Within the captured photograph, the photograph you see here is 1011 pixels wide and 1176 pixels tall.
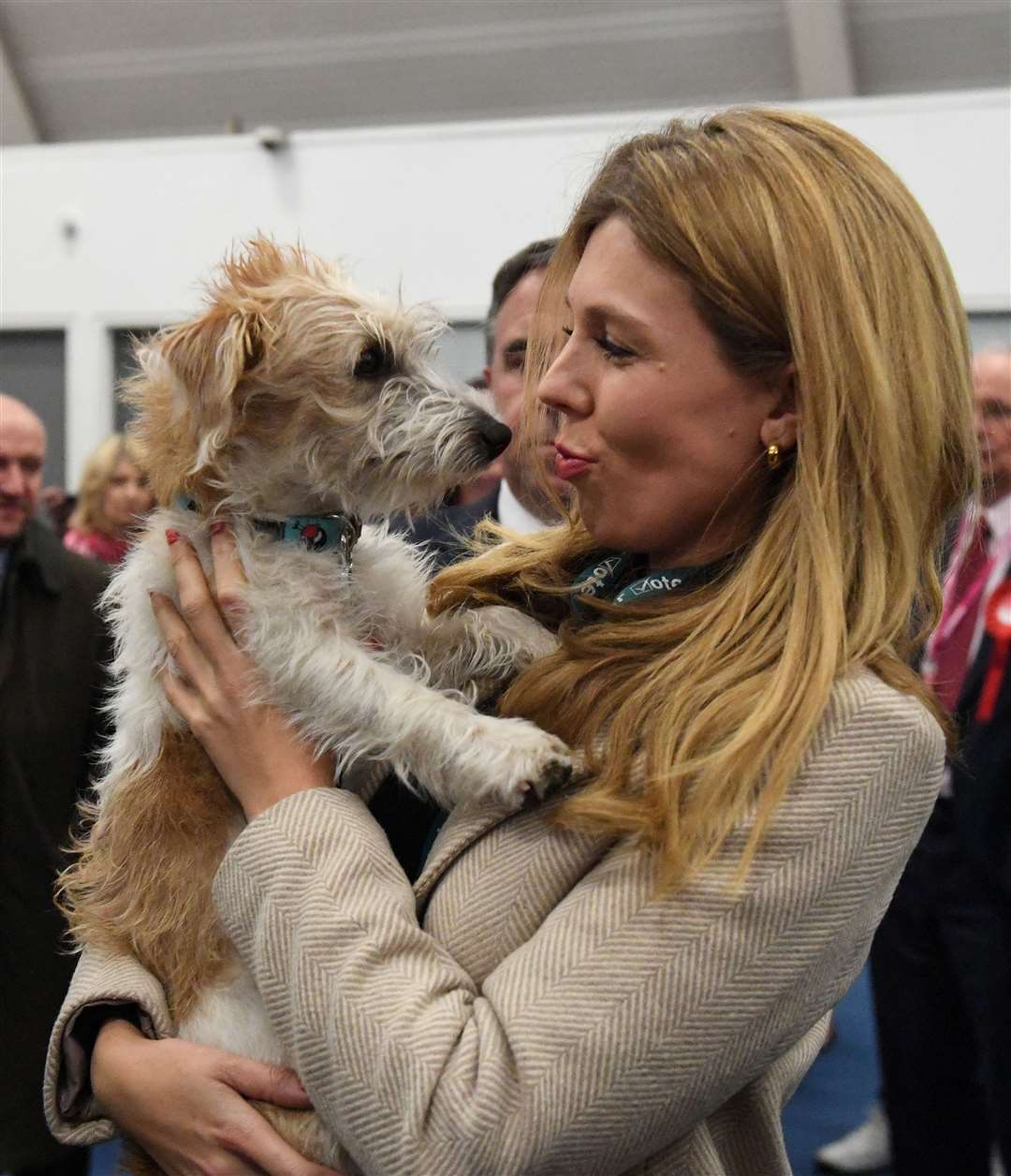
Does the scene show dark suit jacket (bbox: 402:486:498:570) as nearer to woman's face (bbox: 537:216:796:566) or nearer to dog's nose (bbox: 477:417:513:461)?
dog's nose (bbox: 477:417:513:461)

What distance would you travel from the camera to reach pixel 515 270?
3168 mm

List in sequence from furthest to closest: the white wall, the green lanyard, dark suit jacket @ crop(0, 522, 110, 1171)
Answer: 1. the white wall
2. dark suit jacket @ crop(0, 522, 110, 1171)
3. the green lanyard

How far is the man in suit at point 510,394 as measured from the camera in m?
2.79

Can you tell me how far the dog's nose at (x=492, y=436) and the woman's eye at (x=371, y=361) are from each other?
20 cm

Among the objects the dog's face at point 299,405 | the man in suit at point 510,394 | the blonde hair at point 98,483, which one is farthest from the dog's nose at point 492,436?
the blonde hair at point 98,483

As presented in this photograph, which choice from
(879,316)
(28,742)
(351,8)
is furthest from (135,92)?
(879,316)

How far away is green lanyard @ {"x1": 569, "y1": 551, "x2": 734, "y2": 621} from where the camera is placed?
152 cm

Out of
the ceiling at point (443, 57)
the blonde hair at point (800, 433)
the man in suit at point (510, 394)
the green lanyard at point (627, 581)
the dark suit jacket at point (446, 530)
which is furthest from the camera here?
the ceiling at point (443, 57)

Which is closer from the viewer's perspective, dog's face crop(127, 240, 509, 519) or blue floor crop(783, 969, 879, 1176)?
dog's face crop(127, 240, 509, 519)

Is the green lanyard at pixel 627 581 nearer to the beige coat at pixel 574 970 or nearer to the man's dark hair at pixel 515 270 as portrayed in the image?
the beige coat at pixel 574 970

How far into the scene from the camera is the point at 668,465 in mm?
1453

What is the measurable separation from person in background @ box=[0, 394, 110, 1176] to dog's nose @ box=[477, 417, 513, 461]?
1861mm

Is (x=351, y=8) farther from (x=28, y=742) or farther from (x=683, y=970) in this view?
(x=683, y=970)

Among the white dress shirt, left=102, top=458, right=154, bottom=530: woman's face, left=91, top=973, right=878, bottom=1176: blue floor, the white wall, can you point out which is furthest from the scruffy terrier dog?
the white wall
